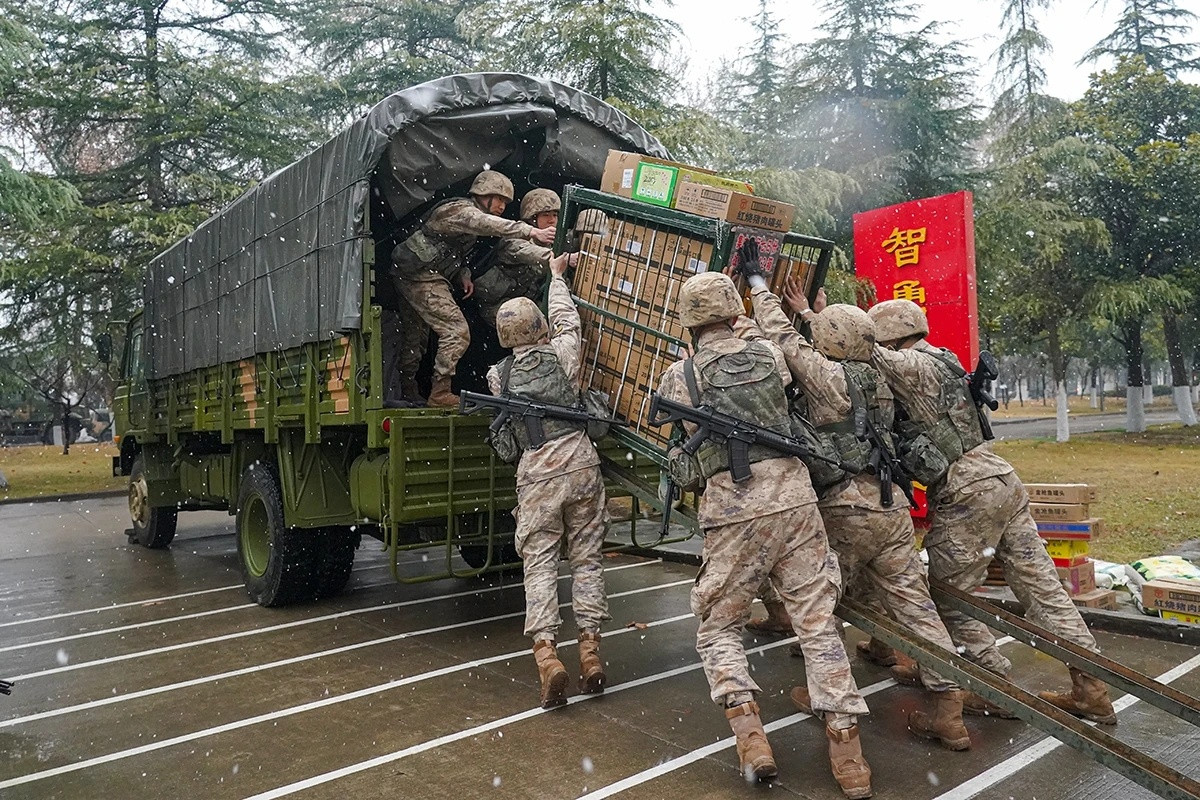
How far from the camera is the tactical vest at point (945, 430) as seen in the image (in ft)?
13.6

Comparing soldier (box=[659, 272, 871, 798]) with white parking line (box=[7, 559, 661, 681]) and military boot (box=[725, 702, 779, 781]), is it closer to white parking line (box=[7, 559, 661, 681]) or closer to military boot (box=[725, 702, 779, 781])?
military boot (box=[725, 702, 779, 781])

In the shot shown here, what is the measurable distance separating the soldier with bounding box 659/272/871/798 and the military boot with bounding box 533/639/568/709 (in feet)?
3.02

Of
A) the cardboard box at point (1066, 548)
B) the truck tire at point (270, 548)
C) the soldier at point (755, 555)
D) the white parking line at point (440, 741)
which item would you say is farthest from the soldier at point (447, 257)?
the cardboard box at point (1066, 548)

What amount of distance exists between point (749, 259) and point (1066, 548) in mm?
3044

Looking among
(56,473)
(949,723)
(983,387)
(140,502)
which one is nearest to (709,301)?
(983,387)

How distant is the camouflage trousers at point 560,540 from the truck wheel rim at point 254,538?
3.08m

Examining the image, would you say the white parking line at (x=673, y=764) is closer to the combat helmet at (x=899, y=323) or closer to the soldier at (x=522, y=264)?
the combat helmet at (x=899, y=323)

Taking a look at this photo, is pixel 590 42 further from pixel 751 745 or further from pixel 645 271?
pixel 751 745

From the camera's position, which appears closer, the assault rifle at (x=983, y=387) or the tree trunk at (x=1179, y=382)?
the assault rifle at (x=983, y=387)

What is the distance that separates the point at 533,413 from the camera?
4730 mm

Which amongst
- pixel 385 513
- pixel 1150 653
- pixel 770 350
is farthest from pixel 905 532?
pixel 385 513

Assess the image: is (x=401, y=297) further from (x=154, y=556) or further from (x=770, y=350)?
(x=154, y=556)

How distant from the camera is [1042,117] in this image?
64.1 ft

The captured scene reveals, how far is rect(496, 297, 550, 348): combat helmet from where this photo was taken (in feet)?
16.2
